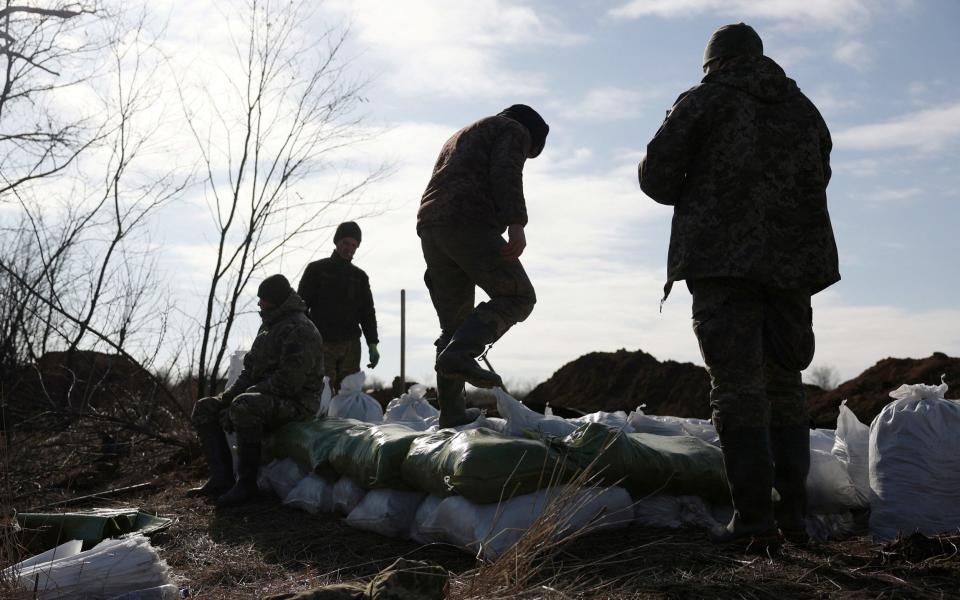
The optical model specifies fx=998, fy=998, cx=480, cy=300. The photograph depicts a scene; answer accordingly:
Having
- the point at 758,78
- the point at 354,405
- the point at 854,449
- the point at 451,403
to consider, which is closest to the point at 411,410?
the point at 354,405

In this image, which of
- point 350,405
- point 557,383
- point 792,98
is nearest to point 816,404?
point 557,383

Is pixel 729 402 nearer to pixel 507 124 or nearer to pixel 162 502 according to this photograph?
pixel 507 124

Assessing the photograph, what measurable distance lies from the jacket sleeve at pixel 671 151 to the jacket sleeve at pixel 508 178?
1.06 meters

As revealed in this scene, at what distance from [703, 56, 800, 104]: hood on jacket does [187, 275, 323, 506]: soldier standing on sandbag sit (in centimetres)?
310

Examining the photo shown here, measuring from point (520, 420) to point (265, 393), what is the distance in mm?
2038

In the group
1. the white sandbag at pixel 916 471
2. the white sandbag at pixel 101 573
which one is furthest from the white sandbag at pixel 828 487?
the white sandbag at pixel 101 573

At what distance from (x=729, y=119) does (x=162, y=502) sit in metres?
4.05

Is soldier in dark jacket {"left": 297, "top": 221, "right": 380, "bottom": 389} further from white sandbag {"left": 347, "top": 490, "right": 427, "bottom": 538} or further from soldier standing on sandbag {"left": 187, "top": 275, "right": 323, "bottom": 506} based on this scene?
white sandbag {"left": 347, "top": 490, "right": 427, "bottom": 538}

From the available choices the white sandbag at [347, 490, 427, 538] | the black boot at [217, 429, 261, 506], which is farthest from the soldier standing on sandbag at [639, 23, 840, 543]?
the black boot at [217, 429, 261, 506]

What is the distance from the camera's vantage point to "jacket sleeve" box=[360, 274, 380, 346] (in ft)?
25.6

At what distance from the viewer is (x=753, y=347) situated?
3.17 meters

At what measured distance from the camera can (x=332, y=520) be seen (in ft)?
15.0

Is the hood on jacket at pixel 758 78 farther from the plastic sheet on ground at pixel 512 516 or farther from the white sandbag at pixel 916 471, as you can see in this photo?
the plastic sheet on ground at pixel 512 516

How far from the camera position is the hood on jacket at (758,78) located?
10.7 feet
